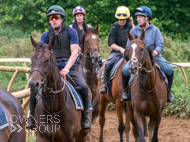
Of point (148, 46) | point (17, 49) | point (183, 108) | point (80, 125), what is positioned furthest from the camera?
point (17, 49)

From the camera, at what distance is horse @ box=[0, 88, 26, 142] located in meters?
5.58

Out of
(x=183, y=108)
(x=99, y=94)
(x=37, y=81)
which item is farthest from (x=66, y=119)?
(x=183, y=108)

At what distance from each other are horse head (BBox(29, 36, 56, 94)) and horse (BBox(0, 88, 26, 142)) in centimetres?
63

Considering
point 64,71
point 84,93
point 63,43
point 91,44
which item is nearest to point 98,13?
point 91,44

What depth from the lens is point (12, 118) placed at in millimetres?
5746

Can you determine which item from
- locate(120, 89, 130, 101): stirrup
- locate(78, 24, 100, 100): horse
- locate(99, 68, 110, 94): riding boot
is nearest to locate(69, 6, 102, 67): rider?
locate(78, 24, 100, 100): horse

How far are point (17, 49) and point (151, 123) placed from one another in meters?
8.73

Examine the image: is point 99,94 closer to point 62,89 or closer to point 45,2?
point 62,89

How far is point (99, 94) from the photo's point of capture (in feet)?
35.1

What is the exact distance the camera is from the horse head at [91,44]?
9.85 m

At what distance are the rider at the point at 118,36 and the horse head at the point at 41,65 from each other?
14.0 feet

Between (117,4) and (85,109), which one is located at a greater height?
(117,4)

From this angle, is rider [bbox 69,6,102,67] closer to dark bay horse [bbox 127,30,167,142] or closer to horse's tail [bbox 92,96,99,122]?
horse's tail [bbox 92,96,99,122]

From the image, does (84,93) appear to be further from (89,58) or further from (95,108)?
(89,58)
